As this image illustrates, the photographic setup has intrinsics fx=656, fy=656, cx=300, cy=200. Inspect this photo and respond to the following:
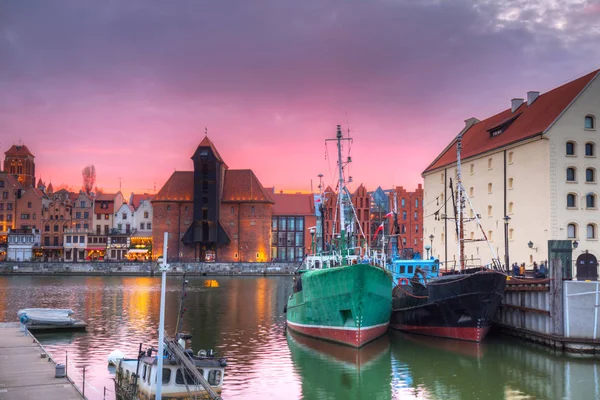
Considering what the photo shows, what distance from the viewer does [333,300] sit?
37719 millimetres

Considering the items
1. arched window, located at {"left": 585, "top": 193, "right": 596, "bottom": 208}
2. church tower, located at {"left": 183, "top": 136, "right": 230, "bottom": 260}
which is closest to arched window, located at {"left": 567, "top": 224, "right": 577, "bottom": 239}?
arched window, located at {"left": 585, "top": 193, "right": 596, "bottom": 208}

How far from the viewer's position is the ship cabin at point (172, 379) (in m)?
22.5

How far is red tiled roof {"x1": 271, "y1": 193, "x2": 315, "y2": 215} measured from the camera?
5910 inches

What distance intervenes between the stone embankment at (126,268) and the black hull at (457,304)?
287 feet

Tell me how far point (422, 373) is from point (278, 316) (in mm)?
26678

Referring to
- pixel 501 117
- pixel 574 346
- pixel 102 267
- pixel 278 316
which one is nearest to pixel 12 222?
pixel 102 267

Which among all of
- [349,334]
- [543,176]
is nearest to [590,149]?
[543,176]

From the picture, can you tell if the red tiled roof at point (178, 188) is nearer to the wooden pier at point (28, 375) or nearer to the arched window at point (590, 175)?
the arched window at point (590, 175)

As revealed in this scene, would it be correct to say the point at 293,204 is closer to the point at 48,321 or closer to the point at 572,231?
the point at 572,231

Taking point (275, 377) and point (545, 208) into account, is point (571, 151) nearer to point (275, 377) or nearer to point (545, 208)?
point (545, 208)

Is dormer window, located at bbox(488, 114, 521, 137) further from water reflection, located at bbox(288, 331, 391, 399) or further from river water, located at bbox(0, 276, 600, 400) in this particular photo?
water reflection, located at bbox(288, 331, 391, 399)

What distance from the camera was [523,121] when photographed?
58844 millimetres

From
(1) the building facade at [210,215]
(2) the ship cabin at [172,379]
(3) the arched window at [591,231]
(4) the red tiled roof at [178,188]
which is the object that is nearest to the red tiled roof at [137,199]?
(4) the red tiled roof at [178,188]

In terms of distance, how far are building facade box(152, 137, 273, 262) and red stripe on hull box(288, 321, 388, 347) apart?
94.9 metres
